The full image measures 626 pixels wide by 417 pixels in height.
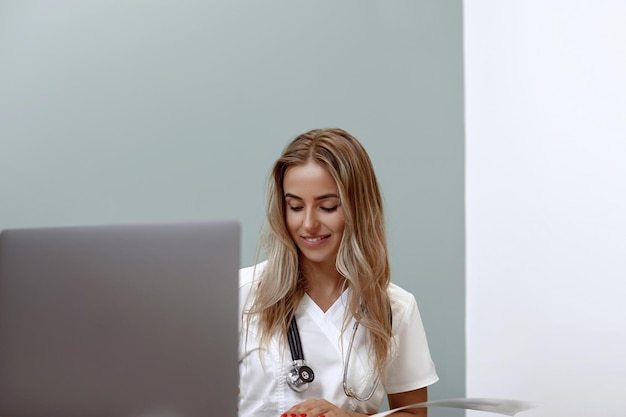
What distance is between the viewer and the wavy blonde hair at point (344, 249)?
4.97ft

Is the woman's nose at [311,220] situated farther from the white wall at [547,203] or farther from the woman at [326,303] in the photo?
the white wall at [547,203]

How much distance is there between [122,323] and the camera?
78 cm

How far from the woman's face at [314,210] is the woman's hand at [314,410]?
14.6 inches

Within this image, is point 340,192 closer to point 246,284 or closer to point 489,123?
point 246,284

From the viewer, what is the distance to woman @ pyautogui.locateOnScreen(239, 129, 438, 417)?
148cm

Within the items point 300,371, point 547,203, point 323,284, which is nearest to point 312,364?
point 300,371

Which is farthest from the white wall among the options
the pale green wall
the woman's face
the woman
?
the woman's face

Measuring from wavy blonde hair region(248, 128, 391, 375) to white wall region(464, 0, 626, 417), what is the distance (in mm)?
567

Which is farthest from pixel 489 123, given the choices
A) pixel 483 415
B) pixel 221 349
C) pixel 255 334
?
pixel 221 349

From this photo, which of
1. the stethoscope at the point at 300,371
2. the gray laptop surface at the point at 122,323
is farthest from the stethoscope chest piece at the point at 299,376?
the gray laptop surface at the point at 122,323

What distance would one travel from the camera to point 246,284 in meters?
1.61

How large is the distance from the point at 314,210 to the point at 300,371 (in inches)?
14.4

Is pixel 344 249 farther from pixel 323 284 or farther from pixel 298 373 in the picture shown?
pixel 298 373

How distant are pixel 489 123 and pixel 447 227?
363mm
